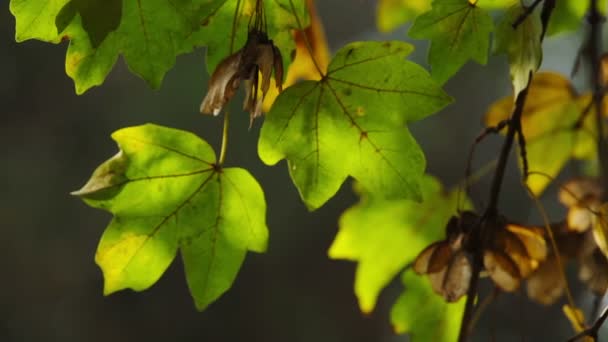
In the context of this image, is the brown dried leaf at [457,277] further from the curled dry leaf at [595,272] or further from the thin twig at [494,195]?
the curled dry leaf at [595,272]

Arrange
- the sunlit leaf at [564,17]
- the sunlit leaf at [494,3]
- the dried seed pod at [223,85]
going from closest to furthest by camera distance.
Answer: the dried seed pod at [223,85], the sunlit leaf at [494,3], the sunlit leaf at [564,17]

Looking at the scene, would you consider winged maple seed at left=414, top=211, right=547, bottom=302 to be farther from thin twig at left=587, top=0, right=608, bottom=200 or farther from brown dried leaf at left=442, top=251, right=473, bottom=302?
thin twig at left=587, top=0, right=608, bottom=200

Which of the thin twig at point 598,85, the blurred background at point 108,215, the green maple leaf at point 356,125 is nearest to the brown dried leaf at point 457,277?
the green maple leaf at point 356,125

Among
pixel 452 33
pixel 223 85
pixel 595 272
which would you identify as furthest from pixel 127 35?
pixel 595 272

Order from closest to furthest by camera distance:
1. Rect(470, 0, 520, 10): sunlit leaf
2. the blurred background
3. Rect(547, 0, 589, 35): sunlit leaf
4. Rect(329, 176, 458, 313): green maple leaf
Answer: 1. Rect(470, 0, 520, 10): sunlit leaf
2. Rect(547, 0, 589, 35): sunlit leaf
3. Rect(329, 176, 458, 313): green maple leaf
4. the blurred background

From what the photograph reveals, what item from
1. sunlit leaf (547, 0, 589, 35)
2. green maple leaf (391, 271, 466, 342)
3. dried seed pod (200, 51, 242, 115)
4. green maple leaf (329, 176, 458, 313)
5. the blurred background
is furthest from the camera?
the blurred background

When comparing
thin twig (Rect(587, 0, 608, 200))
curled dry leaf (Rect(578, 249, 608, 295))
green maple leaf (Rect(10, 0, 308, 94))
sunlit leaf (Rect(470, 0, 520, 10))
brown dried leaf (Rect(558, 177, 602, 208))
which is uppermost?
green maple leaf (Rect(10, 0, 308, 94))

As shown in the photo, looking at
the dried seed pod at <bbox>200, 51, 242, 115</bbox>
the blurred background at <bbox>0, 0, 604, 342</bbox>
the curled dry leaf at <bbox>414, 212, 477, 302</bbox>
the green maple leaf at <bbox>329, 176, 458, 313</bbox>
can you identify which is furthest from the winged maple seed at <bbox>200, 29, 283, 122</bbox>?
the blurred background at <bbox>0, 0, 604, 342</bbox>
